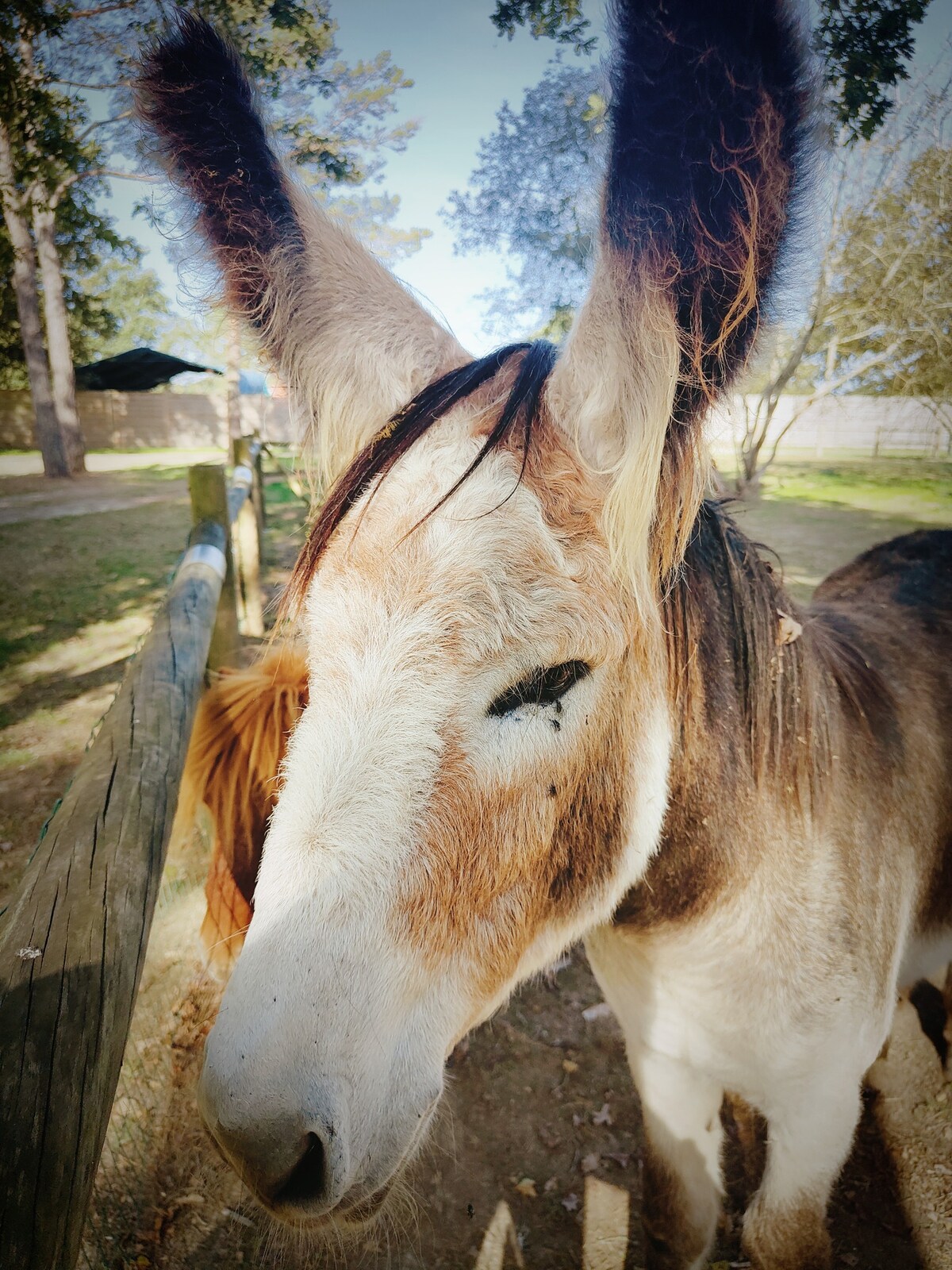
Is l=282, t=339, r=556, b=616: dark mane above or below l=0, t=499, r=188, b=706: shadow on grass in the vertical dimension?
→ above

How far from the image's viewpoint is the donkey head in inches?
37.6

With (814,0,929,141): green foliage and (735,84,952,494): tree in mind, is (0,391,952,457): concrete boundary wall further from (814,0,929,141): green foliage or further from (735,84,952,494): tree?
(814,0,929,141): green foliage

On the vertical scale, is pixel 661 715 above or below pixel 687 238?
below

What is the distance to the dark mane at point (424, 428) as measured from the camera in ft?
4.47

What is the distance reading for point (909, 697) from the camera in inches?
84.5

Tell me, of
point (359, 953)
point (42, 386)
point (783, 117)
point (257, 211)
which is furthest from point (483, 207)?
point (42, 386)

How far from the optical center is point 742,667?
5.35 feet

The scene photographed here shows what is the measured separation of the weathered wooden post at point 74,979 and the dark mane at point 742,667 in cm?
133

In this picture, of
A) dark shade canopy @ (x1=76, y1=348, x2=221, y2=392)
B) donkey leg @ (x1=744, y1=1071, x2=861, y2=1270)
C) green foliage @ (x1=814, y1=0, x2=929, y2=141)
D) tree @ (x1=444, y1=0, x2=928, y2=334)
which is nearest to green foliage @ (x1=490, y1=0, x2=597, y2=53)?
tree @ (x1=444, y1=0, x2=928, y2=334)

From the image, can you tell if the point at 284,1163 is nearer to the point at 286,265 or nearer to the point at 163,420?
the point at 286,265

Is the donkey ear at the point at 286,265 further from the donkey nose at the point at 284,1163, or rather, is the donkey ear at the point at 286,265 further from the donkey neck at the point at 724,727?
the donkey nose at the point at 284,1163

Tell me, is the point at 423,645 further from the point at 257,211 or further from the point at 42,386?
the point at 42,386

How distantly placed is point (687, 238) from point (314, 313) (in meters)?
1.06

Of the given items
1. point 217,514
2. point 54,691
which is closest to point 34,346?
point 54,691
